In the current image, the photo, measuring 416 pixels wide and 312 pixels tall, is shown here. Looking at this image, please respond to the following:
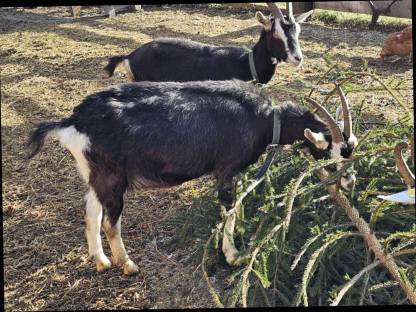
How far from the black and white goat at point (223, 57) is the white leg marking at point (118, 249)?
1844mm

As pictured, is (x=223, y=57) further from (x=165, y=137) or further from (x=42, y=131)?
(x=42, y=131)

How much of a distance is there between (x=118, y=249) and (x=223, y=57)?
2.07m

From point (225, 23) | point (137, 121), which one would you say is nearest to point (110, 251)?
point (137, 121)

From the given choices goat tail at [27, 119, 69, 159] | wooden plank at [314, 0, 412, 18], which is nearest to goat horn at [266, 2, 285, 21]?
goat tail at [27, 119, 69, 159]

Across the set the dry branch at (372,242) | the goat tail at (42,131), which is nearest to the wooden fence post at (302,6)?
the dry branch at (372,242)

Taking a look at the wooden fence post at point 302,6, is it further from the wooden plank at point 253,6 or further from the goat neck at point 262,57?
the goat neck at point 262,57

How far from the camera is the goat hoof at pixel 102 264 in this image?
9.61 feet

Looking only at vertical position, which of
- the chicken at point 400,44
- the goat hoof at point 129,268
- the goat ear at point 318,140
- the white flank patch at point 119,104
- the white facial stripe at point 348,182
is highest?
the white flank patch at point 119,104

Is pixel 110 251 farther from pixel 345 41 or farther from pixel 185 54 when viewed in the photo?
pixel 345 41

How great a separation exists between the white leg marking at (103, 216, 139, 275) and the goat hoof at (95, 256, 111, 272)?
0.05 metres

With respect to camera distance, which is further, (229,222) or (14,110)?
(14,110)

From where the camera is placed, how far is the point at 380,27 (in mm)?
7547

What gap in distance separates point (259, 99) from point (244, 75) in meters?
1.29

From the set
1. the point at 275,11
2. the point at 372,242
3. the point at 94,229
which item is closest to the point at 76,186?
the point at 94,229
